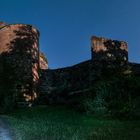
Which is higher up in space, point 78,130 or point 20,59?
point 20,59

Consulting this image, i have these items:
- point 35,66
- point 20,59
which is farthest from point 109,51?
point 20,59

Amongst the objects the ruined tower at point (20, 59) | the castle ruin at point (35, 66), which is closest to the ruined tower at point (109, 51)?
the castle ruin at point (35, 66)

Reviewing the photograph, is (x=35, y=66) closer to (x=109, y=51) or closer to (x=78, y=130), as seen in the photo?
(x=109, y=51)

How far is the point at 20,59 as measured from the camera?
2981cm

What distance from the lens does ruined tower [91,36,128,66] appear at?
94.4 feet

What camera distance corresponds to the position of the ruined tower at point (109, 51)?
94.4 ft

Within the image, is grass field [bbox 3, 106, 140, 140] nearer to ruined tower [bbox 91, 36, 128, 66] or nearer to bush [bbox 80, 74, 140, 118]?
bush [bbox 80, 74, 140, 118]

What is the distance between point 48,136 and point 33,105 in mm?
13878

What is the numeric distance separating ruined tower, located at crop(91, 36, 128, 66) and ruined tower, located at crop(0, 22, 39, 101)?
14.8 feet

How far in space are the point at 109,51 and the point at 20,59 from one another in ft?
20.6

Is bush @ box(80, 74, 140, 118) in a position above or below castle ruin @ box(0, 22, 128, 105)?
below

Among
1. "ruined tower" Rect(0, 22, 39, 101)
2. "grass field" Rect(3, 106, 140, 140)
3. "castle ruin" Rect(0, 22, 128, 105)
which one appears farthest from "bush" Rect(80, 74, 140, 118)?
"ruined tower" Rect(0, 22, 39, 101)

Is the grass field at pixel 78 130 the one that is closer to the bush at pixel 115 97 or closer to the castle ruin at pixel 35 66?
the bush at pixel 115 97

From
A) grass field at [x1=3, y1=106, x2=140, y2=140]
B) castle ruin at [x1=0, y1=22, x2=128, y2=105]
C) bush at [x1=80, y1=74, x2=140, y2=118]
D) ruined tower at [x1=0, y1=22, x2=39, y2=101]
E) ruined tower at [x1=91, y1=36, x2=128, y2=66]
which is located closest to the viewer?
grass field at [x1=3, y1=106, x2=140, y2=140]
